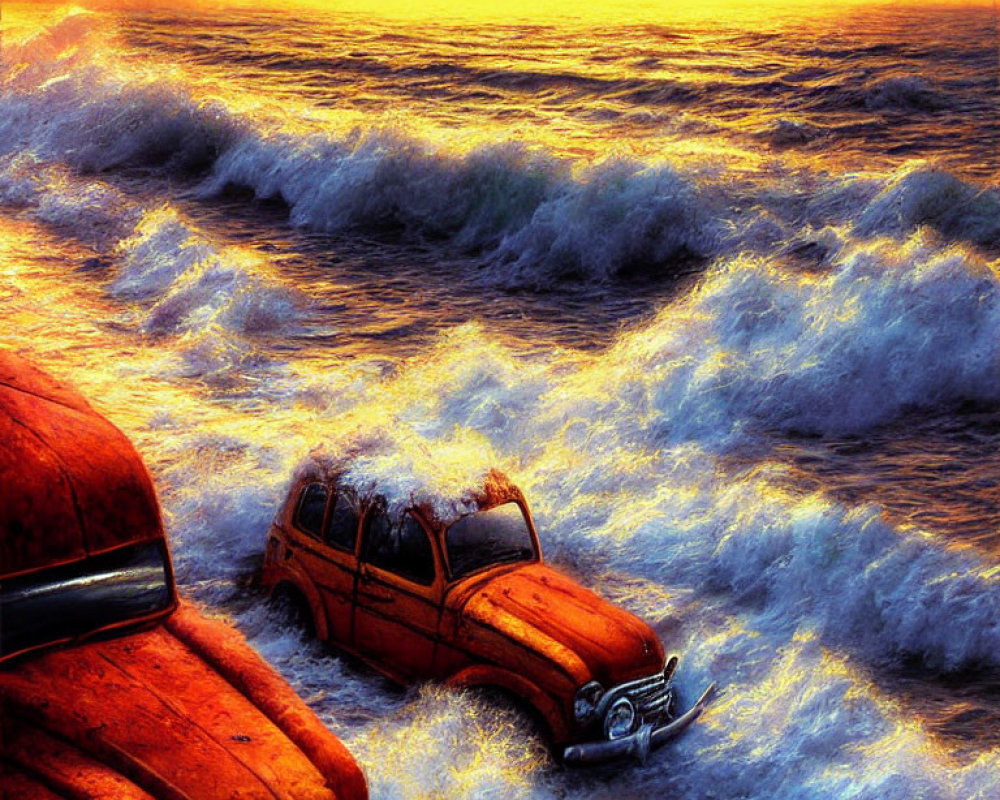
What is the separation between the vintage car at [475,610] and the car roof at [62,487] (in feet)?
6.24

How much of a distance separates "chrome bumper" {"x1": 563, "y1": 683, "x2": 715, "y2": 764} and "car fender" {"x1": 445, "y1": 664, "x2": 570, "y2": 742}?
0.12 meters

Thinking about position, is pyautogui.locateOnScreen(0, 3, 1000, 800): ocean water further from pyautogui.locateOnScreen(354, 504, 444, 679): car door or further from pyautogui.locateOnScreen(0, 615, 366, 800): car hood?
pyautogui.locateOnScreen(0, 615, 366, 800): car hood

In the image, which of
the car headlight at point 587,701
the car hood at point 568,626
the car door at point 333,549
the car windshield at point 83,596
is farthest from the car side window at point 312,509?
the car headlight at point 587,701

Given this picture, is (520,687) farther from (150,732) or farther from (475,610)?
(150,732)

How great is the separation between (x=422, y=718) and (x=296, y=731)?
1811mm

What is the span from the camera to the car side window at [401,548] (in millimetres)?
7406

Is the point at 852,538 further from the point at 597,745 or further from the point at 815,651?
the point at 597,745

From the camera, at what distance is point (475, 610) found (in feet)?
23.2

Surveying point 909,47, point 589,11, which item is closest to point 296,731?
point 909,47

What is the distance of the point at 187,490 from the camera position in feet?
35.3

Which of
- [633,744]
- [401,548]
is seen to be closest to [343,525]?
[401,548]

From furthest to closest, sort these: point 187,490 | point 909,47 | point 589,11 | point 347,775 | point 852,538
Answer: point 589,11 → point 909,47 → point 187,490 → point 852,538 → point 347,775

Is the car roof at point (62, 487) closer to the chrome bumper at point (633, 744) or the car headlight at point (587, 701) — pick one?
the car headlight at point (587, 701)

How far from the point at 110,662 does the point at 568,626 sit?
2.62 metres
